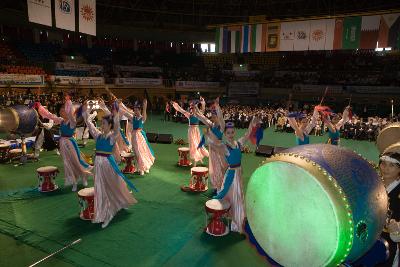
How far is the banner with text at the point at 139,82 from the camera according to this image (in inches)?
920

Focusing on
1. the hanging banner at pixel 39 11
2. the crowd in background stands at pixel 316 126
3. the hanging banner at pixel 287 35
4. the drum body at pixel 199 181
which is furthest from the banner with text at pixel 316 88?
the drum body at pixel 199 181

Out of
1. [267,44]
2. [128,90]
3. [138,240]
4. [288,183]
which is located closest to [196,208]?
[138,240]

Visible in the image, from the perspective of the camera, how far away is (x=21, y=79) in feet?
57.2

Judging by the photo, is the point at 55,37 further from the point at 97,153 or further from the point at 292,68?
the point at 97,153

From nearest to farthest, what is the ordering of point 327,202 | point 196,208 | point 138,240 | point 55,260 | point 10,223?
point 327,202 → point 55,260 → point 138,240 → point 10,223 → point 196,208

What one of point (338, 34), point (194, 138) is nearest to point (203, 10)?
point (338, 34)

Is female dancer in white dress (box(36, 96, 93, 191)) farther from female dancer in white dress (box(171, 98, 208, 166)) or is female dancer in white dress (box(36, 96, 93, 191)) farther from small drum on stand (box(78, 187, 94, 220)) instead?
female dancer in white dress (box(171, 98, 208, 166))

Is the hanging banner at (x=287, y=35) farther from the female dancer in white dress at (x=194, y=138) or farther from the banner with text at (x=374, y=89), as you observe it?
the banner with text at (x=374, y=89)

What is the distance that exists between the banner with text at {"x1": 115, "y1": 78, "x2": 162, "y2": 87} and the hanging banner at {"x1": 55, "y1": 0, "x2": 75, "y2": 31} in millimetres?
11171

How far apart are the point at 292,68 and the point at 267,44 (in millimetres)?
14758

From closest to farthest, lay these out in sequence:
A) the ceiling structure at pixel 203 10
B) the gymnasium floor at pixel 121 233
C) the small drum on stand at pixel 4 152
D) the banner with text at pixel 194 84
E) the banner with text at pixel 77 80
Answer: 1. the gymnasium floor at pixel 121 233
2. the small drum on stand at pixel 4 152
3. the banner with text at pixel 77 80
4. the ceiling structure at pixel 203 10
5. the banner with text at pixel 194 84

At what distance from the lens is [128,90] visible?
24.9 m

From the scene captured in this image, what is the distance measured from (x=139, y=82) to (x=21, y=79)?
28.8ft

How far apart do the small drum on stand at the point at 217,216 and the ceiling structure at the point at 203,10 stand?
2168 cm
